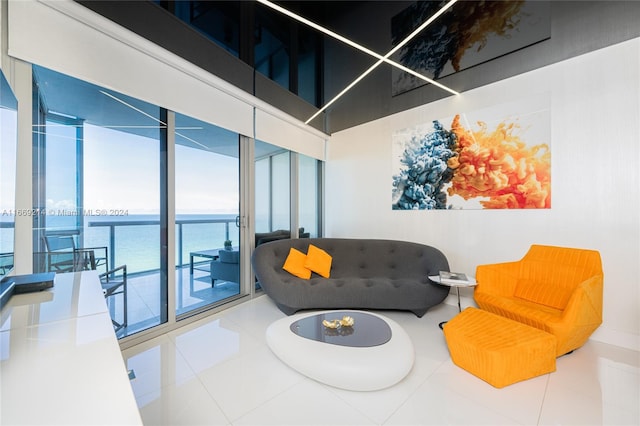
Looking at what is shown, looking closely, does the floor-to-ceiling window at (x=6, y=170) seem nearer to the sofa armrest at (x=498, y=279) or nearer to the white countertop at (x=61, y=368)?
the white countertop at (x=61, y=368)

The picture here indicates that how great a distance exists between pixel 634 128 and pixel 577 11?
1309 mm

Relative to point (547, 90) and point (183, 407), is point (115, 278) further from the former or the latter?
point (547, 90)

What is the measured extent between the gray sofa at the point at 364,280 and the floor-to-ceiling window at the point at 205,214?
Answer: 0.57m

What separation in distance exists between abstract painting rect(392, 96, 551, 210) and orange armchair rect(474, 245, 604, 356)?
0.63 metres

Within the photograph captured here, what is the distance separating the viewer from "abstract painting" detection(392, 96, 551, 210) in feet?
9.16

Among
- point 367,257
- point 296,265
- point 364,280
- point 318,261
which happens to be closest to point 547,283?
point 364,280

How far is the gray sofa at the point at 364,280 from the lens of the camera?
280 cm

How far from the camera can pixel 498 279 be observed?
2.68 meters

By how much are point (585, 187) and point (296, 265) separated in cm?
334

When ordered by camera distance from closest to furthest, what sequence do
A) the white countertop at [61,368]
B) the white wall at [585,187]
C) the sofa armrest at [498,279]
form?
the white countertop at [61,368] → the white wall at [585,187] → the sofa armrest at [498,279]

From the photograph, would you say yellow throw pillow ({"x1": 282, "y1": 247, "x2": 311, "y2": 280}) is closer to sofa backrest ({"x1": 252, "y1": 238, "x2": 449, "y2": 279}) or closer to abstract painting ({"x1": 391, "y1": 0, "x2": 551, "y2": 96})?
sofa backrest ({"x1": 252, "y1": 238, "x2": 449, "y2": 279})

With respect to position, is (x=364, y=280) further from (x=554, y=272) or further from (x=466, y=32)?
(x=466, y=32)

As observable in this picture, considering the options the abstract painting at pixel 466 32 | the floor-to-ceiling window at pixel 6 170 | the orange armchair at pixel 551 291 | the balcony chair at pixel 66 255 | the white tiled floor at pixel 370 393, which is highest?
the abstract painting at pixel 466 32

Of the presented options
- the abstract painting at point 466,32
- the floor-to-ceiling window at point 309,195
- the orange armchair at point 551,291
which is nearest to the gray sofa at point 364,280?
the orange armchair at point 551,291
